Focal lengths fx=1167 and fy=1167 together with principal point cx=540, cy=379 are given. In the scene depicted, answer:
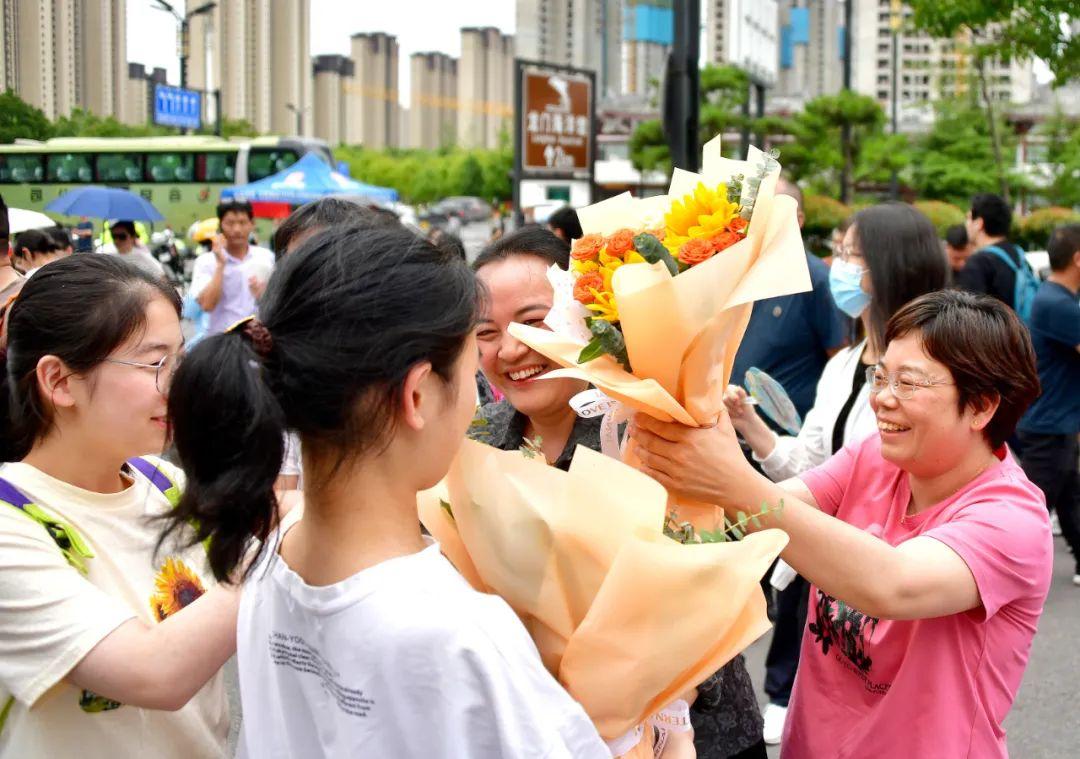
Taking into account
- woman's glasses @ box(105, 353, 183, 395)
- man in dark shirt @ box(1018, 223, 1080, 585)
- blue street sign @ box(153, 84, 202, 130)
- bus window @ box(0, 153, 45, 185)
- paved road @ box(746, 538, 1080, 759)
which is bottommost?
paved road @ box(746, 538, 1080, 759)

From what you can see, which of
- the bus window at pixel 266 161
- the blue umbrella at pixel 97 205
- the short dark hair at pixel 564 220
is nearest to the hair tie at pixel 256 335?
the short dark hair at pixel 564 220

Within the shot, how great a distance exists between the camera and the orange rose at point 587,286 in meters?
1.83

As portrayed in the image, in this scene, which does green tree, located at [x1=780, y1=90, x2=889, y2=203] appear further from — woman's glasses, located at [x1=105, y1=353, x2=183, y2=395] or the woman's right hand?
woman's glasses, located at [x1=105, y1=353, x2=183, y2=395]

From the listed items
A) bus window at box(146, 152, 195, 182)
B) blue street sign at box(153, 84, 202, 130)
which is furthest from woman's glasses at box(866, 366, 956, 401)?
bus window at box(146, 152, 195, 182)

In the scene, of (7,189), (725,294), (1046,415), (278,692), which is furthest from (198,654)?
(1046,415)

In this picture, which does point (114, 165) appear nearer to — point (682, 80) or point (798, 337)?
point (682, 80)

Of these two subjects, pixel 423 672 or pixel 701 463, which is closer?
pixel 423 672

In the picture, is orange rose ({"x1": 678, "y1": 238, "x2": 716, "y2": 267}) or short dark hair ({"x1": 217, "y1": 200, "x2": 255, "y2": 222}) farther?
short dark hair ({"x1": 217, "y1": 200, "x2": 255, "y2": 222})

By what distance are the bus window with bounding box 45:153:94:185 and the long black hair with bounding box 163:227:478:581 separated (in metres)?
4.53

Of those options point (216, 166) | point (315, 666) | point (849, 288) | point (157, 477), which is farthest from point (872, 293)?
point (216, 166)

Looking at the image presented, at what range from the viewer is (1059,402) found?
5.92 m

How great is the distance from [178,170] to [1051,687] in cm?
1829

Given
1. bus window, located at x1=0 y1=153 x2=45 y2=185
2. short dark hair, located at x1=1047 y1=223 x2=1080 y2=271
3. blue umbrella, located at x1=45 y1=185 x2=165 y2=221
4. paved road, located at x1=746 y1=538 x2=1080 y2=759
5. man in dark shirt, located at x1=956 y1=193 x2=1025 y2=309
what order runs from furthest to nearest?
blue umbrella, located at x1=45 y1=185 x2=165 y2=221 → man in dark shirt, located at x1=956 y1=193 x2=1025 y2=309 → short dark hair, located at x1=1047 y1=223 x2=1080 y2=271 → bus window, located at x1=0 y1=153 x2=45 y2=185 → paved road, located at x1=746 y1=538 x2=1080 y2=759

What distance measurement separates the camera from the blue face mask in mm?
4102
